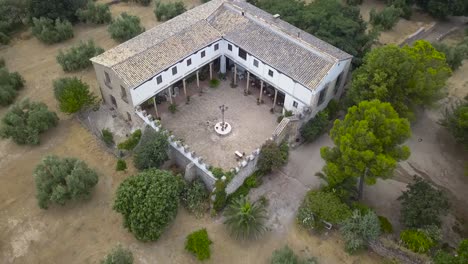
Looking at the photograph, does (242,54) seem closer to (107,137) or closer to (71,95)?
(107,137)

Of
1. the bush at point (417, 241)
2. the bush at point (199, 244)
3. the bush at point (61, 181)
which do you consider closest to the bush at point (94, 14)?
Result: the bush at point (61, 181)

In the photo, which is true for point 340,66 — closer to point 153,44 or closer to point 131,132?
point 153,44

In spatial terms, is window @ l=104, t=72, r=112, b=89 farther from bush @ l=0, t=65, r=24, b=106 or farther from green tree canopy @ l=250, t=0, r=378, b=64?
green tree canopy @ l=250, t=0, r=378, b=64

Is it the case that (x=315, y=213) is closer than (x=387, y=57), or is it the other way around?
(x=315, y=213)

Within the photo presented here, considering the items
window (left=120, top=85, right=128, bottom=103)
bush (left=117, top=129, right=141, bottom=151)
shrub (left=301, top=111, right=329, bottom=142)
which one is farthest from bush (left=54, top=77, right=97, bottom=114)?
shrub (left=301, top=111, right=329, bottom=142)

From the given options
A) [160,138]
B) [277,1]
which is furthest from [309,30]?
[160,138]

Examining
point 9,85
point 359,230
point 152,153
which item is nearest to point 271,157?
point 359,230

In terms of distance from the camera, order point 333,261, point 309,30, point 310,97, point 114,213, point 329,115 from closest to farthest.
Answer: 1. point 333,261
2. point 114,213
3. point 310,97
4. point 329,115
5. point 309,30

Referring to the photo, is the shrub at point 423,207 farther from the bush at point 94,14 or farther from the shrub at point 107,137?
the bush at point 94,14
